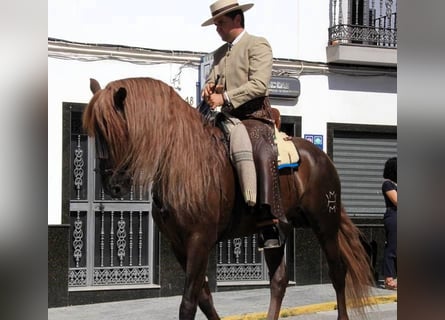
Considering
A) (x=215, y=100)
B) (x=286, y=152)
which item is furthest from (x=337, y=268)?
(x=215, y=100)

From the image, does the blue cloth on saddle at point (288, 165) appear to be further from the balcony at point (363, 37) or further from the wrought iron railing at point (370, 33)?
the wrought iron railing at point (370, 33)

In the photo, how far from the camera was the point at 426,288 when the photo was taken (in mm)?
2064

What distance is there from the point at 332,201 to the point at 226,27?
1.84 m

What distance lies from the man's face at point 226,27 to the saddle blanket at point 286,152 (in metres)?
0.84

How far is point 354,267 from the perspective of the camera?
7.00 m

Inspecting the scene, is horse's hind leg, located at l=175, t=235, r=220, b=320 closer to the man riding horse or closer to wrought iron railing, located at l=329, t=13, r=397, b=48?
the man riding horse

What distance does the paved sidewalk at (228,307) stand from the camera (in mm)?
8992

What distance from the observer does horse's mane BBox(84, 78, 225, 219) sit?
5.00 meters

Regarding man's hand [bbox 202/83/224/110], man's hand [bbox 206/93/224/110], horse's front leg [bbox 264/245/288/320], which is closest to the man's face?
man's hand [bbox 202/83/224/110]

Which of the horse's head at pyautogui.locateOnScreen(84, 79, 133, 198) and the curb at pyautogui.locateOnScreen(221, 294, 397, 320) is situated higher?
the horse's head at pyautogui.locateOnScreen(84, 79, 133, 198)

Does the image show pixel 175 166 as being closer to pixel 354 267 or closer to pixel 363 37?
pixel 354 267

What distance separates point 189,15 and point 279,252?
5163 millimetres

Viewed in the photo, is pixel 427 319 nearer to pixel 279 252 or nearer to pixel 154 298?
pixel 279 252

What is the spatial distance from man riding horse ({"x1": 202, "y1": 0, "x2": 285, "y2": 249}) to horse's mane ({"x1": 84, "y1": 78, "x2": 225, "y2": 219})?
1.32 feet
